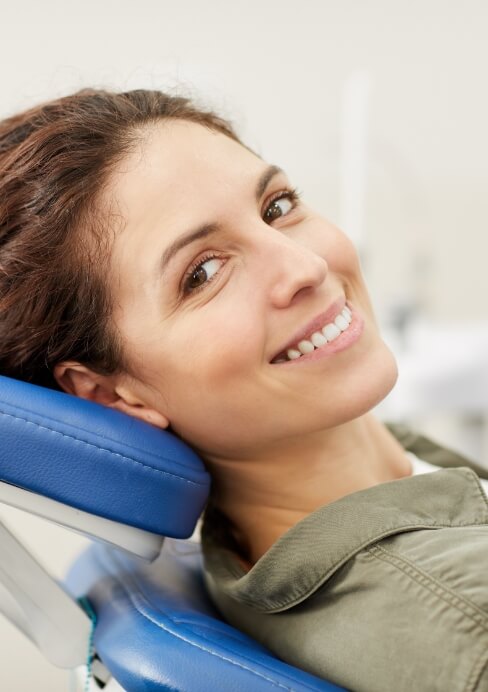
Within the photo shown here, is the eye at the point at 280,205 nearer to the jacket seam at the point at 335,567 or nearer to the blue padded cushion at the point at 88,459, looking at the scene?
the blue padded cushion at the point at 88,459

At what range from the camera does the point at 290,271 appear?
2.92 ft

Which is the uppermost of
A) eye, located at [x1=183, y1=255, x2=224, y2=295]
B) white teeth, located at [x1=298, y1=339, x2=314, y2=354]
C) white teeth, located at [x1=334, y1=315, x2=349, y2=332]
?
eye, located at [x1=183, y1=255, x2=224, y2=295]

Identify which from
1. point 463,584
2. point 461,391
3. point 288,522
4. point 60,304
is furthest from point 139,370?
point 461,391

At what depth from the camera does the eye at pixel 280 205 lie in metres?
1.01

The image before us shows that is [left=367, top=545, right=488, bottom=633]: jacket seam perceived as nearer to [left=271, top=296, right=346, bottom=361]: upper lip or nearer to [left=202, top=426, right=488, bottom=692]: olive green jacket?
[left=202, top=426, right=488, bottom=692]: olive green jacket

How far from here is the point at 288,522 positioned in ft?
3.34

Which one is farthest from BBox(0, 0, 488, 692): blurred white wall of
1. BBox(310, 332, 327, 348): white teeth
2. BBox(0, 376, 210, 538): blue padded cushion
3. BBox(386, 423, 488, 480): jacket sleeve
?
BBox(0, 376, 210, 538): blue padded cushion

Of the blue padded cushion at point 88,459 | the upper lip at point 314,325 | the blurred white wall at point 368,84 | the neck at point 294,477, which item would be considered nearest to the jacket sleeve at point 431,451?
the neck at point 294,477

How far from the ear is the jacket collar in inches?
8.9

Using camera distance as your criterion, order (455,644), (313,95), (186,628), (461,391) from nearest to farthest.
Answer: (455,644), (186,628), (461,391), (313,95)

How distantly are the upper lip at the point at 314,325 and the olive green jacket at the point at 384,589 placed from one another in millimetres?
188

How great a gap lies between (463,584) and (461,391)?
1.43 metres

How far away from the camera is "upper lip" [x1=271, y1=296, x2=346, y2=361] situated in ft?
2.96

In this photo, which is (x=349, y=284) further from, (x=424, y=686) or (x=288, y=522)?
(x=424, y=686)
